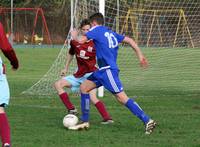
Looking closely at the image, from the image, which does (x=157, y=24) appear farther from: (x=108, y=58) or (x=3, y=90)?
(x=3, y=90)

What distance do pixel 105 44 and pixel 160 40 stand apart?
1396 cm

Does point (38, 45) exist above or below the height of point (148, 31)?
below

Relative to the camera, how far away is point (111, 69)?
9.18 metres

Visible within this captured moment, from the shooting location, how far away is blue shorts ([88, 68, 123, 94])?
357 inches

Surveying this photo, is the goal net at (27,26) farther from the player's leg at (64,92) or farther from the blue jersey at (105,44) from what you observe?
the blue jersey at (105,44)

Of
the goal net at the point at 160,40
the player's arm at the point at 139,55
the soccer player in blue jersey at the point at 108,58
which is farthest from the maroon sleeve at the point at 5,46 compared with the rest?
the goal net at the point at 160,40

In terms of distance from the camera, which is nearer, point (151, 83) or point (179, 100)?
point (179, 100)

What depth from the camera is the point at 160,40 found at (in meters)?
23.0

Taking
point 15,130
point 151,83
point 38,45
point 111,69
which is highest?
point 111,69

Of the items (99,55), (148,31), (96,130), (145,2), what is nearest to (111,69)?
(99,55)

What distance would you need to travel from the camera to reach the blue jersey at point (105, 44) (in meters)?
9.16

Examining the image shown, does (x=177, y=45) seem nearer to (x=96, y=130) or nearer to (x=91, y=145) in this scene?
(x=96, y=130)

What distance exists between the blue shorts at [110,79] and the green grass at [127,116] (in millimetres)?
632

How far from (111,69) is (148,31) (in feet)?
45.3
